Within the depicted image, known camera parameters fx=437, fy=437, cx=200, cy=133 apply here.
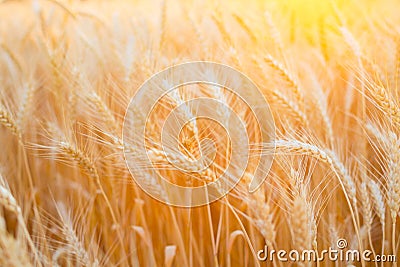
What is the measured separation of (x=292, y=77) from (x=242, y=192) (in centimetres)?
42

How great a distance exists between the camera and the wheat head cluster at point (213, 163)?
0.99 metres

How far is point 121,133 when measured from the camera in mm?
1162

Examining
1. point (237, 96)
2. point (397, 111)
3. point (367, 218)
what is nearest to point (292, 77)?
point (237, 96)

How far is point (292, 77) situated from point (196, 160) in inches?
19.0

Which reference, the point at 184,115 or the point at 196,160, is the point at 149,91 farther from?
the point at 196,160

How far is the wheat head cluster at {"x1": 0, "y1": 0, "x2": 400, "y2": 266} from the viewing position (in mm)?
992

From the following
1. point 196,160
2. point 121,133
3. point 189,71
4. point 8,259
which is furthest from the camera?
point 189,71

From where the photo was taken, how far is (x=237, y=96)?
1.33 m

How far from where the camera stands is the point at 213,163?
104 cm

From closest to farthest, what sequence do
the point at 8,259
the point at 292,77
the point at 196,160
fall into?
the point at 8,259 → the point at 196,160 → the point at 292,77

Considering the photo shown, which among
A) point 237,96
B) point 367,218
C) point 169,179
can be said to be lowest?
point 367,218

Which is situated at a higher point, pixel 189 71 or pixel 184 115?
pixel 189 71

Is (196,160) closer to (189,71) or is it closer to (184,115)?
(184,115)

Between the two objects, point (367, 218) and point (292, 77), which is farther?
point (292, 77)
